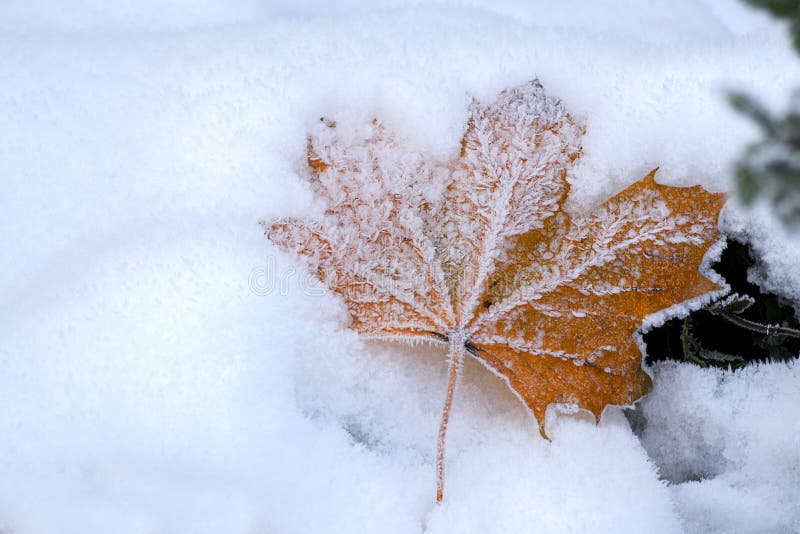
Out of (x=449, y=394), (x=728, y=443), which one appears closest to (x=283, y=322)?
(x=449, y=394)

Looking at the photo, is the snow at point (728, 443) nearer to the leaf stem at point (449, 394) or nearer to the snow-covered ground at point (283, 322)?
the snow-covered ground at point (283, 322)

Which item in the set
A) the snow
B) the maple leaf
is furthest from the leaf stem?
the snow

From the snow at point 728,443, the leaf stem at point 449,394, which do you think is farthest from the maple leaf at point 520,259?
the snow at point 728,443

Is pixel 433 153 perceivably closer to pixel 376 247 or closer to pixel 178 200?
pixel 376 247

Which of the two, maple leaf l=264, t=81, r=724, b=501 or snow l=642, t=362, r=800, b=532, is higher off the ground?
maple leaf l=264, t=81, r=724, b=501

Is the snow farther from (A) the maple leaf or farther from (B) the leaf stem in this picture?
(B) the leaf stem

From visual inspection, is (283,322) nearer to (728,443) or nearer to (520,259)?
(520,259)
